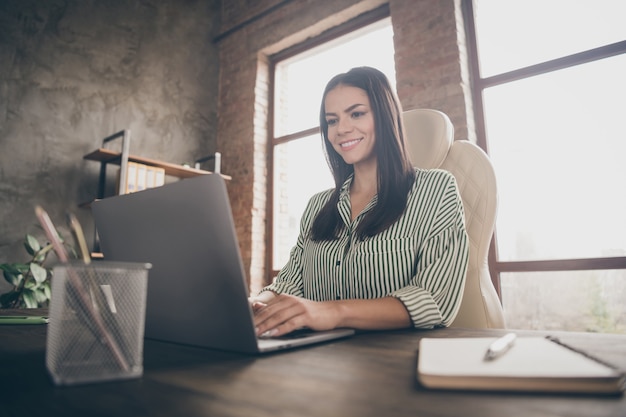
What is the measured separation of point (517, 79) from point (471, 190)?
6.68ft

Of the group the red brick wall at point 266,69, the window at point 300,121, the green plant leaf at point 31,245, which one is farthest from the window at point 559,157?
the green plant leaf at point 31,245

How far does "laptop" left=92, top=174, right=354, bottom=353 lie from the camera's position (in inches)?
20.8

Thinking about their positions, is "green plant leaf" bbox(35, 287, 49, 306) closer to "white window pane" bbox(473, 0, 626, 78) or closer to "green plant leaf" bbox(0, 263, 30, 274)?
"green plant leaf" bbox(0, 263, 30, 274)

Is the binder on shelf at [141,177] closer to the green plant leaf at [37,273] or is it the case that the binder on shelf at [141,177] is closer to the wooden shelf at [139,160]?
the wooden shelf at [139,160]

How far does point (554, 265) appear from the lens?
102 inches

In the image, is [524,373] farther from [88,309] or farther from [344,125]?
[344,125]

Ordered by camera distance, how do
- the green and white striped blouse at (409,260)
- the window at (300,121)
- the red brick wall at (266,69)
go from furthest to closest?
1. the window at (300,121)
2. the red brick wall at (266,69)
3. the green and white striped blouse at (409,260)

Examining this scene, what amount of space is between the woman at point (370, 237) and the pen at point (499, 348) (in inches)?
13.2

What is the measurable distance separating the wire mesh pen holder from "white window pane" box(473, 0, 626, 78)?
3127 millimetres

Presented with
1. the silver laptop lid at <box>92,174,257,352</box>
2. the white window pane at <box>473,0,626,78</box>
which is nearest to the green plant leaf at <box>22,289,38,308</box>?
the silver laptop lid at <box>92,174,257,352</box>

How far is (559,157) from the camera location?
268 centimetres

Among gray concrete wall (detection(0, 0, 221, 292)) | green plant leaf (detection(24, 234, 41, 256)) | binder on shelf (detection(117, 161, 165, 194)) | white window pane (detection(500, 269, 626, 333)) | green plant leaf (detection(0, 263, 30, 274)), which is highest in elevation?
gray concrete wall (detection(0, 0, 221, 292))

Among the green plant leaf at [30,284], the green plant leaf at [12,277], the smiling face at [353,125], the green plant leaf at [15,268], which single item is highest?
the smiling face at [353,125]

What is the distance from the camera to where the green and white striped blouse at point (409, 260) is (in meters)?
1.03
